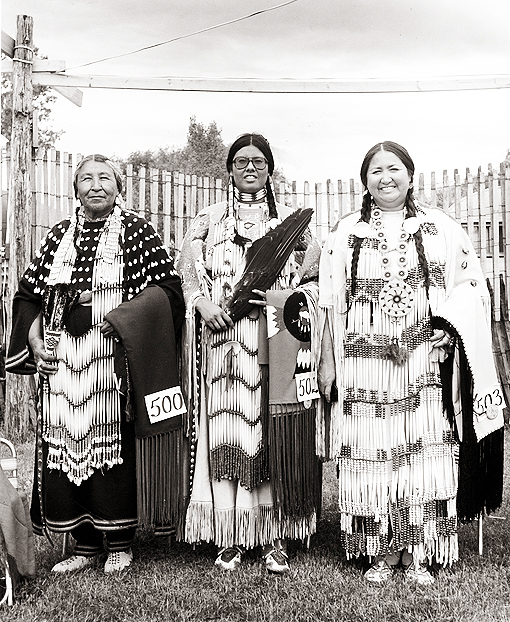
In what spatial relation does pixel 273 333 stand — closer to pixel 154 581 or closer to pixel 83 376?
pixel 83 376

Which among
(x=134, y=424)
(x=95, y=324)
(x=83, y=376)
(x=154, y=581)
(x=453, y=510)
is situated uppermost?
(x=95, y=324)

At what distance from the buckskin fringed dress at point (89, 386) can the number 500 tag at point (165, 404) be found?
0.41ft

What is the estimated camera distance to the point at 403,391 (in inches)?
129

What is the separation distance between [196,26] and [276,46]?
3.10 feet

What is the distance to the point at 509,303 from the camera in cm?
686

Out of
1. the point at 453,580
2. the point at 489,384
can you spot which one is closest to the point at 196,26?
the point at 489,384

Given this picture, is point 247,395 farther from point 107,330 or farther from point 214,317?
point 107,330

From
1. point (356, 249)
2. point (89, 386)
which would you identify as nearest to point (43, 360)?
point (89, 386)

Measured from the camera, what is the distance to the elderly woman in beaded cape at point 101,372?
3.45 m

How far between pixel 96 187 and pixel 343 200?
382 cm

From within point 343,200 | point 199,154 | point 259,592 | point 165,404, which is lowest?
point 259,592

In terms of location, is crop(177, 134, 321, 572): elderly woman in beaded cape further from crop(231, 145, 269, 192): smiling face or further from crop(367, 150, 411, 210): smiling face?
crop(367, 150, 411, 210): smiling face

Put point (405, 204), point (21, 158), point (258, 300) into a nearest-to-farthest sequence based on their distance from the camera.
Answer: point (405, 204) → point (258, 300) → point (21, 158)

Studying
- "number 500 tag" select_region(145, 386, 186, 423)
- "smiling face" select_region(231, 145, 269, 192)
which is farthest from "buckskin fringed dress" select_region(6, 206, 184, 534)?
"smiling face" select_region(231, 145, 269, 192)
